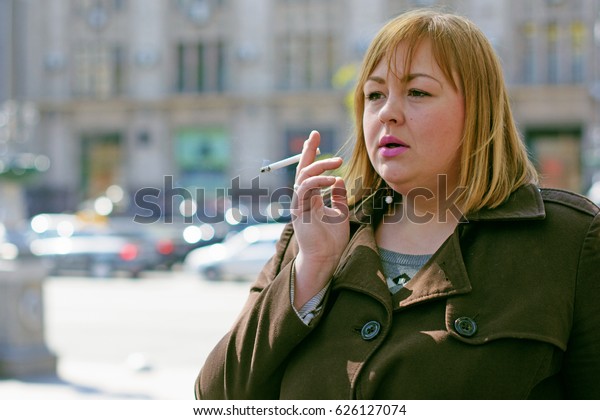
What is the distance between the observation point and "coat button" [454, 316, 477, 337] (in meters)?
2.03

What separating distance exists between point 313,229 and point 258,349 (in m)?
0.33

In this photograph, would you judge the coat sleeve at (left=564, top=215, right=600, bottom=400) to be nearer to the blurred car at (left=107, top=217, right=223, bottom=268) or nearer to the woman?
the woman

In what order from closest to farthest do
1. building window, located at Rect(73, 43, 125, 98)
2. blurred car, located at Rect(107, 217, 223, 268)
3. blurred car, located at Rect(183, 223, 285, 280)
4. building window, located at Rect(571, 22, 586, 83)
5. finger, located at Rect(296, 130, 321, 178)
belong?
finger, located at Rect(296, 130, 321, 178) < blurred car, located at Rect(183, 223, 285, 280) < blurred car, located at Rect(107, 217, 223, 268) < building window, located at Rect(571, 22, 586, 83) < building window, located at Rect(73, 43, 125, 98)

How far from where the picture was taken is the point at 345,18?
38.0 m

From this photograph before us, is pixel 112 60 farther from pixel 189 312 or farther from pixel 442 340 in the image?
pixel 442 340

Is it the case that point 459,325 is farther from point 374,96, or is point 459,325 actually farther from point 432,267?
point 374,96

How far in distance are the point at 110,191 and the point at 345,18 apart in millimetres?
12595

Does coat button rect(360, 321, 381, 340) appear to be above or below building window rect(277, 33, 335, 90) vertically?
above

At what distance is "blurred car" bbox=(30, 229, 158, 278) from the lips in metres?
24.8

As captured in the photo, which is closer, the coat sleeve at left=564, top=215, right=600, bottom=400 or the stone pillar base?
the coat sleeve at left=564, top=215, right=600, bottom=400

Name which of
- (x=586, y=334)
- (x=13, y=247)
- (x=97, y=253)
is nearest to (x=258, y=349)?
(x=586, y=334)

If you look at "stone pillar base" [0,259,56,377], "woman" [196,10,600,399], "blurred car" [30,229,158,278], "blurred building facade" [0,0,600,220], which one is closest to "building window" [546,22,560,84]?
"blurred building facade" [0,0,600,220]

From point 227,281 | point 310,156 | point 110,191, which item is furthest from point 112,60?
point 310,156

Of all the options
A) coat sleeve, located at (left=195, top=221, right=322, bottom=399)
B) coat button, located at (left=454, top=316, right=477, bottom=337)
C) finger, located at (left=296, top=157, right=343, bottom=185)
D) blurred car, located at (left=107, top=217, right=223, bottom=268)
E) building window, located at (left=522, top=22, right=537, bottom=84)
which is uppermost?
finger, located at (left=296, top=157, right=343, bottom=185)
